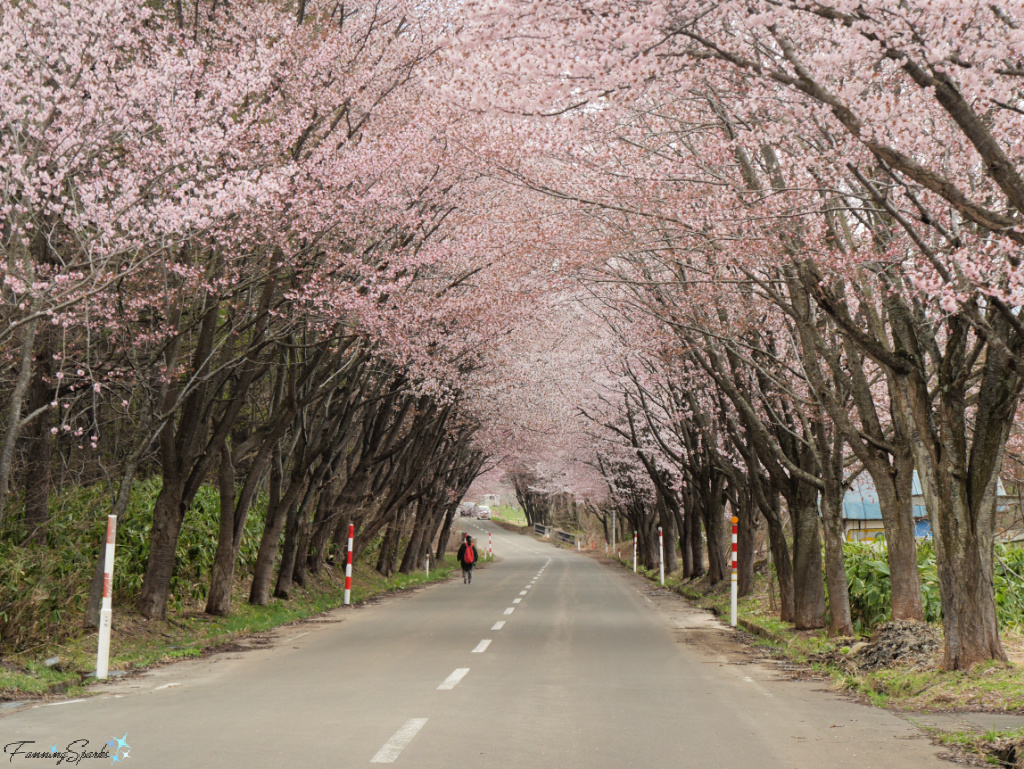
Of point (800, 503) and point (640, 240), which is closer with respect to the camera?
point (640, 240)

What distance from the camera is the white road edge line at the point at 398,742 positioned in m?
5.98

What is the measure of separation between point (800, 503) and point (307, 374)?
880 centimetres

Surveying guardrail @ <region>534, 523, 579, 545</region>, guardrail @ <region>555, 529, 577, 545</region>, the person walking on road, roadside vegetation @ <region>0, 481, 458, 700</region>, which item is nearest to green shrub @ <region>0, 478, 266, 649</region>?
roadside vegetation @ <region>0, 481, 458, 700</region>

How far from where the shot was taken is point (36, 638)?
10.6 metres

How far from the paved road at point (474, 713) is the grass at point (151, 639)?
578 mm

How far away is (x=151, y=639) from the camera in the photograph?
13.1m

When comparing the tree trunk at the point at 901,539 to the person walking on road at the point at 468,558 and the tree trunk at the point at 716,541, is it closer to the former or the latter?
the tree trunk at the point at 716,541

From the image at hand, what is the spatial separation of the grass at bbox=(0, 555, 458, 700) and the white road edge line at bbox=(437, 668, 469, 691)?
11.6 feet

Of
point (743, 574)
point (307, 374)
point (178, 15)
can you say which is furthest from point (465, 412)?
point (178, 15)

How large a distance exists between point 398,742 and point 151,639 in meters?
7.86

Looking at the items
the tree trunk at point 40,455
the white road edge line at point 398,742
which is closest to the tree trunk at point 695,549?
the tree trunk at point 40,455

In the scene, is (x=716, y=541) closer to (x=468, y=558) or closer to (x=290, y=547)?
(x=468, y=558)

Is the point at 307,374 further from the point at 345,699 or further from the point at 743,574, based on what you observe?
the point at 743,574

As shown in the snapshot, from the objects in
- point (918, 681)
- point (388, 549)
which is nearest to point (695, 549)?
point (388, 549)
